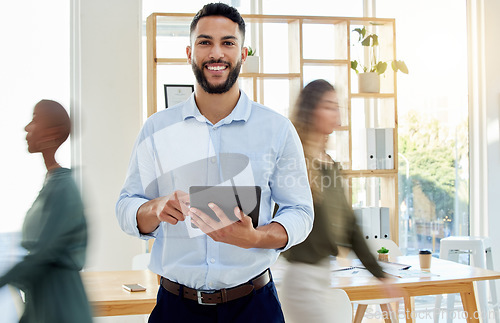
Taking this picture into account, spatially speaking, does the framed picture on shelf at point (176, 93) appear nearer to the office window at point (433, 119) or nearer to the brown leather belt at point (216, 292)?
the office window at point (433, 119)

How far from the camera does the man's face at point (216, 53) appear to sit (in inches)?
66.3

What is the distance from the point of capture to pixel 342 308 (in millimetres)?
2457

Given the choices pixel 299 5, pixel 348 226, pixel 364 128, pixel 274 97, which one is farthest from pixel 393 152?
pixel 348 226

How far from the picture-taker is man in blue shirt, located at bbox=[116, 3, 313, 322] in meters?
1.67

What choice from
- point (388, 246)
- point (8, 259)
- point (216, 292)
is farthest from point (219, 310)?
point (388, 246)

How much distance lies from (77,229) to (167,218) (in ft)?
1.27

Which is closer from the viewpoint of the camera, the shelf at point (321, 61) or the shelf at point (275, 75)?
the shelf at point (275, 75)

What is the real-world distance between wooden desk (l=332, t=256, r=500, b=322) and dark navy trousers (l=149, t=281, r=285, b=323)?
3.74ft

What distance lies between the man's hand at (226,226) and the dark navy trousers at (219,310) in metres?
0.28

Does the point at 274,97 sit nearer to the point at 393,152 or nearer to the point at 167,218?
A: the point at 393,152

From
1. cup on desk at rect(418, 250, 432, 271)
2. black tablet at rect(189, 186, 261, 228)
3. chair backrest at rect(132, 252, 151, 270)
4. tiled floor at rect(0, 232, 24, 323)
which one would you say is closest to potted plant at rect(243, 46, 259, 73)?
chair backrest at rect(132, 252, 151, 270)

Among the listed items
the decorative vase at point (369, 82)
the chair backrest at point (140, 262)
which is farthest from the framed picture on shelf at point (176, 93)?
the decorative vase at point (369, 82)

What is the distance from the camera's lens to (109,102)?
427 centimetres

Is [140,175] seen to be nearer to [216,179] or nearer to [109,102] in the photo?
[216,179]
